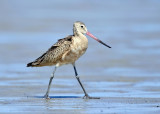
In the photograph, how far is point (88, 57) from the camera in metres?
20.0

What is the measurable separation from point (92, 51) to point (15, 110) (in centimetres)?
994

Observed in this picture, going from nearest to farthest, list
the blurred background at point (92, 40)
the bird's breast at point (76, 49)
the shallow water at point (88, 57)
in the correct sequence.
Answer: the shallow water at point (88, 57) < the bird's breast at point (76, 49) < the blurred background at point (92, 40)

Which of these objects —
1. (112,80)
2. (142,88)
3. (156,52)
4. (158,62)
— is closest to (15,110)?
(142,88)

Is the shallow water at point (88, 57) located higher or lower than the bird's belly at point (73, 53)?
lower

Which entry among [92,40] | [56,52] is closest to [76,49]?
[56,52]

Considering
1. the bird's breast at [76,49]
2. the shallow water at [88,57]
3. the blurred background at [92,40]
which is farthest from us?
the blurred background at [92,40]

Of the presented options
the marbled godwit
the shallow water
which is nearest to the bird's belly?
the marbled godwit

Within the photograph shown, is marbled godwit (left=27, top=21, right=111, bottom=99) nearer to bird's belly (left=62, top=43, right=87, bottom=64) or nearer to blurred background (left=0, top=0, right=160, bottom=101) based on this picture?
bird's belly (left=62, top=43, right=87, bottom=64)

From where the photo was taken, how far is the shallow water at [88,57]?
12.3m

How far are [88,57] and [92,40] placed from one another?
9.89ft

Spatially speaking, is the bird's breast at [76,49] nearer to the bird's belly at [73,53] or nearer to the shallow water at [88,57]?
the bird's belly at [73,53]

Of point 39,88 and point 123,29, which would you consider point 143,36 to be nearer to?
point 123,29

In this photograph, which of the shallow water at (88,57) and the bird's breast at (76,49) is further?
the bird's breast at (76,49)

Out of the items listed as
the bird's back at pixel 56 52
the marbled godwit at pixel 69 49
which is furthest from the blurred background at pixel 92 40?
the marbled godwit at pixel 69 49
